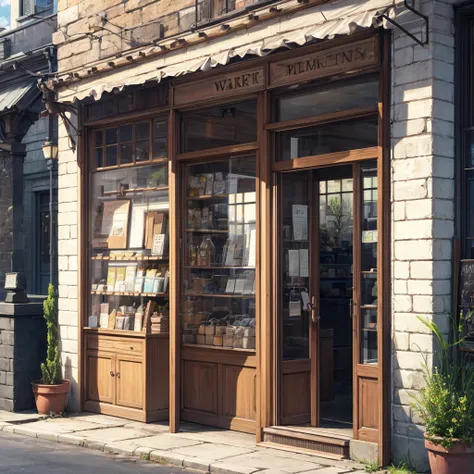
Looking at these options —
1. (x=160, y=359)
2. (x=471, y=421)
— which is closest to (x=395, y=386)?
(x=471, y=421)

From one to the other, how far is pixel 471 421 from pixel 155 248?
15.6 feet

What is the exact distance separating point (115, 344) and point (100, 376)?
0.52 meters

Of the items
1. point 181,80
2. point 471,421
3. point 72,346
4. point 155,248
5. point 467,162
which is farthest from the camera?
point 72,346

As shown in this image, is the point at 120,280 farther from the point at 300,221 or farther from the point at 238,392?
the point at 300,221

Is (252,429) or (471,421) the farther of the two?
(252,429)

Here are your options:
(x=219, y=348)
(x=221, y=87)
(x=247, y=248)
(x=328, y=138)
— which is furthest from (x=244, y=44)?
(x=219, y=348)

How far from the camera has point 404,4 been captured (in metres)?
7.72

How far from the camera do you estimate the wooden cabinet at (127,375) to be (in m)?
10.7

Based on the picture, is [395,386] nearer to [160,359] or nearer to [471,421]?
[471,421]

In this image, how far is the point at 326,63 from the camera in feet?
28.6

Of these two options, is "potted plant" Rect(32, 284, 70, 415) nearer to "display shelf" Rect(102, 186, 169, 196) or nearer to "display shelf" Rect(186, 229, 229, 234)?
"display shelf" Rect(102, 186, 169, 196)

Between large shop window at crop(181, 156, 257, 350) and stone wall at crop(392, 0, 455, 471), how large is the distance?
2.08 meters

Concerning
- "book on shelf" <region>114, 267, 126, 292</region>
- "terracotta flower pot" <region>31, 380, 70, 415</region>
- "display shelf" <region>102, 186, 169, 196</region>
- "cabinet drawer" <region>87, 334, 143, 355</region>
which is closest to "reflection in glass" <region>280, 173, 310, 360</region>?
"display shelf" <region>102, 186, 169, 196</region>

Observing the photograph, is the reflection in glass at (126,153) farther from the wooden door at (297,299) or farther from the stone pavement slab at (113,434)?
the stone pavement slab at (113,434)
